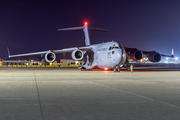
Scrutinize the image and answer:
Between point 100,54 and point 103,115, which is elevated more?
point 100,54

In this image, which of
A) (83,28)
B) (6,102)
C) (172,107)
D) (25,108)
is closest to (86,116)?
(25,108)

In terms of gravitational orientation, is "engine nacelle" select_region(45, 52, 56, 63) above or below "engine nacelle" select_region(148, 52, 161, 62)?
above

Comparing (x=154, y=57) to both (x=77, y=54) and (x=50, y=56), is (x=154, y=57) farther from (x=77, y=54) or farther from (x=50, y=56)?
(x=50, y=56)

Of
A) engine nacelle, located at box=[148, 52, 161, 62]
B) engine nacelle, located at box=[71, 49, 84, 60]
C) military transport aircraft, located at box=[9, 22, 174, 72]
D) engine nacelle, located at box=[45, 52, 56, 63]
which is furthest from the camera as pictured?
engine nacelle, located at box=[148, 52, 161, 62]

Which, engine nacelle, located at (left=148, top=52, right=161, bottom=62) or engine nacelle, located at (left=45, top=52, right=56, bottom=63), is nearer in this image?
engine nacelle, located at (left=45, top=52, right=56, bottom=63)

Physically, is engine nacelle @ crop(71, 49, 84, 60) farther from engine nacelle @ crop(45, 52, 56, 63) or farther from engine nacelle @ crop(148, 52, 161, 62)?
engine nacelle @ crop(148, 52, 161, 62)

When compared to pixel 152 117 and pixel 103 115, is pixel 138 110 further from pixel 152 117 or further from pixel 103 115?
pixel 103 115

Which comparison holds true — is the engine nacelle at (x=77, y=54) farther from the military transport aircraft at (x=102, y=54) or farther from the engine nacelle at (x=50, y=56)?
the engine nacelle at (x=50, y=56)

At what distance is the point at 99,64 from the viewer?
2316 centimetres

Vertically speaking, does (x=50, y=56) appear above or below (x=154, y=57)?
above

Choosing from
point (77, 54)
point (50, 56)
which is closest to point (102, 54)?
point (77, 54)

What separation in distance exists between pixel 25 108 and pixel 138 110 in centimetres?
277

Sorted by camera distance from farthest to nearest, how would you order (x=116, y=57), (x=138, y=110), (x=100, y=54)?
(x=100, y=54), (x=116, y=57), (x=138, y=110)

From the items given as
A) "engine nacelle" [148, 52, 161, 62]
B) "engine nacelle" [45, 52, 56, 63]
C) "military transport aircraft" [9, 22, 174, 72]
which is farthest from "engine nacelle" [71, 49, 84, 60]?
"engine nacelle" [148, 52, 161, 62]
